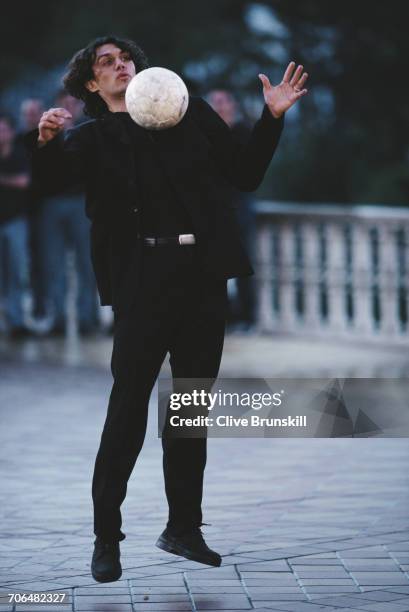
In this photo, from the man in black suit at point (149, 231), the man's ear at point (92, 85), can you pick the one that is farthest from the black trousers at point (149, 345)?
the man's ear at point (92, 85)

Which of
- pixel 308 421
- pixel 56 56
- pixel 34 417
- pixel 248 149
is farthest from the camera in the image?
pixel 56 56

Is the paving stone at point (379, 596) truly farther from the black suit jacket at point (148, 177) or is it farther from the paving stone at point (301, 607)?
the black suit jacket at point (148, 177)

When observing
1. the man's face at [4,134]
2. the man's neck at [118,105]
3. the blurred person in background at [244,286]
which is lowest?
the blurred person in background at [244,286]

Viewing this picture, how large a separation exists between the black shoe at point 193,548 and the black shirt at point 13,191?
905cm

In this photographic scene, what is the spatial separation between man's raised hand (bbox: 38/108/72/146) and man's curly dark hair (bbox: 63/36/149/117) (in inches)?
13.1

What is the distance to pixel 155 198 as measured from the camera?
19.4ft

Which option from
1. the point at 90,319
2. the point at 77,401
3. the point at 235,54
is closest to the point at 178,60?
the point at 235,54

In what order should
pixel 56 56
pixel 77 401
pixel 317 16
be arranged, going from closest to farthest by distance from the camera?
pixel 77 401 → pixel 317 16 → pixel 56 56

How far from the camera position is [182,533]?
620cm

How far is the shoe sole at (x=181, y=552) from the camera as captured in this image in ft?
20.2

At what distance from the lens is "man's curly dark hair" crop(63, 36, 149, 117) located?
6.09 metres

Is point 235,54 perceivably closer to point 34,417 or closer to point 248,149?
point 34,417

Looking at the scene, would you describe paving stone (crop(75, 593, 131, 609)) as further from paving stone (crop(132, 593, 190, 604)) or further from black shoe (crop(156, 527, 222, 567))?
black shoe (crop(156, 527, 222, 567))

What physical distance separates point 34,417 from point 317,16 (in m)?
12.0
